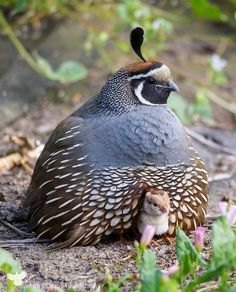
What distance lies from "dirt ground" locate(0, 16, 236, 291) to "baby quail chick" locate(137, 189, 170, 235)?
0.41 feet

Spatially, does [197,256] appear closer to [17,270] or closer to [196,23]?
[17,270]

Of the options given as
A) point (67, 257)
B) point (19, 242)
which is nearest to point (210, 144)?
point (19, 242)

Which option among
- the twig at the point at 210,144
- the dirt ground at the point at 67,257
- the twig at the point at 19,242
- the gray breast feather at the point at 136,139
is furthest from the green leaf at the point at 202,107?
the twig at the point at 19,242

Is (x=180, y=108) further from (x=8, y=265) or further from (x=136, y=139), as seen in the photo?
(x=8, y=265)

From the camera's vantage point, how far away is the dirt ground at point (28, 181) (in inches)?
154

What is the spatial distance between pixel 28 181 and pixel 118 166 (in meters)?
1.44

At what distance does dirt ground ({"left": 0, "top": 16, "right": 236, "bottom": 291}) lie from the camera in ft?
12.8

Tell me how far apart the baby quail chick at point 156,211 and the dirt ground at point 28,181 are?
0.13 meters

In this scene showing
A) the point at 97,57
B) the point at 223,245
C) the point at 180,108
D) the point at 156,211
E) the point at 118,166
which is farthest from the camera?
the point at 97,57

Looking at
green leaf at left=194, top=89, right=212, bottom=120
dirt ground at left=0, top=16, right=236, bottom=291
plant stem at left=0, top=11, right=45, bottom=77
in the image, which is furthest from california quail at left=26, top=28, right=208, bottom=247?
green leaf at left=194, top=89, right=212, bottom=120

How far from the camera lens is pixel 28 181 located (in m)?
5.53

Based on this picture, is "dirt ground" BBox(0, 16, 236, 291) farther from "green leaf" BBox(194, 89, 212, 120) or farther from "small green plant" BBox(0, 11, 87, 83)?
"small green plant" BBox(0, 11, 87, 83)

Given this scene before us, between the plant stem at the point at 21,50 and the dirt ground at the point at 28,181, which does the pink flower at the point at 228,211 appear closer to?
the dirt ground at the point at 28,181

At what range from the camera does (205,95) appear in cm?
727
